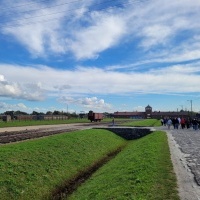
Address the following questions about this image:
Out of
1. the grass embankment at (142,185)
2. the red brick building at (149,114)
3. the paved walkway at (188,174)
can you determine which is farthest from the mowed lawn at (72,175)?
the red brick building at (149,114)

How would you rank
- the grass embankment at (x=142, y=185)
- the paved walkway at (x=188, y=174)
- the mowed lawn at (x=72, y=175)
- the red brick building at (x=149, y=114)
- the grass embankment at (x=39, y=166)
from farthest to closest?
the red brick building at (x=149, y=114)
the grass embankment at (x=39, y=166)
the mowed lawn at (x=72, y=175)
the grass embankment at (x=142, y=185)
the paved walkway at (x=188, y=174)

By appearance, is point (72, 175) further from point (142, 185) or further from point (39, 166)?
point (142, 185)

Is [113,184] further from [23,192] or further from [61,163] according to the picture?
[61,163]

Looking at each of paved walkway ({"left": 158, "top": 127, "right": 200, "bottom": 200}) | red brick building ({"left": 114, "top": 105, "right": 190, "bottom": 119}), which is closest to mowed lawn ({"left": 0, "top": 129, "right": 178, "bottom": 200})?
paved walkway ({"left": 158, "top": 127, "right": 200, "bottom": 200})

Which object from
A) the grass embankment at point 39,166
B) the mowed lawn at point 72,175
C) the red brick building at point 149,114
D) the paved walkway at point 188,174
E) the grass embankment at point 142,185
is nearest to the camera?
the paved walkway at point 188,174

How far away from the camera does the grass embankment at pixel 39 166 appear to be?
504 inches

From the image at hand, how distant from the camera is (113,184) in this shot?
11656 millimetres

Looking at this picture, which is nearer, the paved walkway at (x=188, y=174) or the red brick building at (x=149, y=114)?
the paved walkway at (x=188, y=174)

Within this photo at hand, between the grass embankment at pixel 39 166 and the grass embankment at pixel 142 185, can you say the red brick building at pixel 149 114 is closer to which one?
the grass embankment at pixel 39 166

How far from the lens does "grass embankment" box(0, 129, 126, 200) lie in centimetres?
1280

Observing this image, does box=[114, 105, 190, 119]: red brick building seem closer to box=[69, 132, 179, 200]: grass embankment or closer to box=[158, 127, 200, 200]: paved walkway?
box=[158, 127, 200, 200]: paved walkway

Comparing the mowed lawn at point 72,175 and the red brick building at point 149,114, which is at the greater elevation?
the red brick building at point 149,114

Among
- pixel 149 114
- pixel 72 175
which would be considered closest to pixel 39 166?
pixel 72 175

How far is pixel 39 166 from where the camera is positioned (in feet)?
51.9
